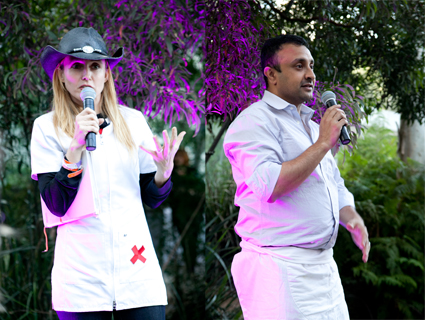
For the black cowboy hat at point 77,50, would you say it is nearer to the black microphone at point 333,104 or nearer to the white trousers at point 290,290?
the black microphone at point 333,104

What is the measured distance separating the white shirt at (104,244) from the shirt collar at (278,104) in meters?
0.64

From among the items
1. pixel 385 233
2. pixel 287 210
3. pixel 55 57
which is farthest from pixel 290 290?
pixel 55 57

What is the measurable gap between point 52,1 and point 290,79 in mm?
1969

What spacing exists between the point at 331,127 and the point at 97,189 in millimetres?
884

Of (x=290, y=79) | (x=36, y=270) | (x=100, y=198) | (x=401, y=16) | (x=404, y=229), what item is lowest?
(x=36, y=270)

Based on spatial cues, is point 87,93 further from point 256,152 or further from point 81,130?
point 256,152

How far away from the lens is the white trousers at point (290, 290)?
173cm

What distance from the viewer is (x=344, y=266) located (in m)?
2.44

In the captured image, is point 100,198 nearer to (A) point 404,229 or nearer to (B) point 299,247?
(B) point 299,247

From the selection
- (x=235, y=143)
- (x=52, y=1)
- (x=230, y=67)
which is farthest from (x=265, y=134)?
(x=52, y=1)

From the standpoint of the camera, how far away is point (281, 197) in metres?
1.78

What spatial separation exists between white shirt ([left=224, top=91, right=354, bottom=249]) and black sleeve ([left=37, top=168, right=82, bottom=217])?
2.08ft

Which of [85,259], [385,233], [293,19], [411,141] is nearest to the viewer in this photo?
[85,259]

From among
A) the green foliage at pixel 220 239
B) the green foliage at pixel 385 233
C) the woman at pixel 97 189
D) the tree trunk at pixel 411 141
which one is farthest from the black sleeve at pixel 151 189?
the tree trunk at pixel 411 141
